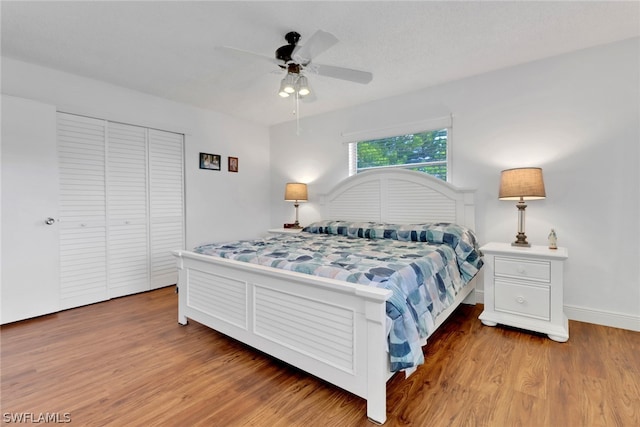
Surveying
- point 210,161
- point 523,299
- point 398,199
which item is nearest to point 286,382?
point 523,299

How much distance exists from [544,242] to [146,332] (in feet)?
11.7

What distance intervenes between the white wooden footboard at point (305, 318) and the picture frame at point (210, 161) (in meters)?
2.03

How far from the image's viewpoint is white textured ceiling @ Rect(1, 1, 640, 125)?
6.44 feet

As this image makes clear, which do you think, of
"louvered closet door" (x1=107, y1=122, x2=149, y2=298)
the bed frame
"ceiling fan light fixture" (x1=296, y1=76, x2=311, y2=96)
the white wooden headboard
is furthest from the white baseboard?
"louvered closet door" (x1=107, y1=122, x2=149, y2=298)

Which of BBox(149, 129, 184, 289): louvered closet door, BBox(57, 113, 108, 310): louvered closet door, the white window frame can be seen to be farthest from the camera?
BBox(149, 129, 184, 289): louvered closet door

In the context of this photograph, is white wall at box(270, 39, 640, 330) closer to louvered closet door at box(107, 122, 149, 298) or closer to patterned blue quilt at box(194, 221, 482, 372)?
patterned blue quilt at box(194, 221, 482, 372)

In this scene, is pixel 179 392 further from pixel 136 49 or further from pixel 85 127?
pixel 85 127

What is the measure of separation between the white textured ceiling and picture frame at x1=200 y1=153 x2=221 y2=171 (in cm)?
111

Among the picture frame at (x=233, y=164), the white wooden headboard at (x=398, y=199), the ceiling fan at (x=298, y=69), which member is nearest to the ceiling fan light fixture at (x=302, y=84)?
the ceiling fan at (x=298, y=69)

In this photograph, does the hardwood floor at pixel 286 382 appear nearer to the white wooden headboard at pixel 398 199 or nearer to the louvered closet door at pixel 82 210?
the louvered closet door at pixel 82 210

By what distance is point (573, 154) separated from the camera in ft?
8.52

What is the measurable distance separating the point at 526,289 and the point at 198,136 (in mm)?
4029

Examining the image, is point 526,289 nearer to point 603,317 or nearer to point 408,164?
point 603,317

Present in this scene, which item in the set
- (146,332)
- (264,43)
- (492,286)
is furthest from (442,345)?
(264,43)
